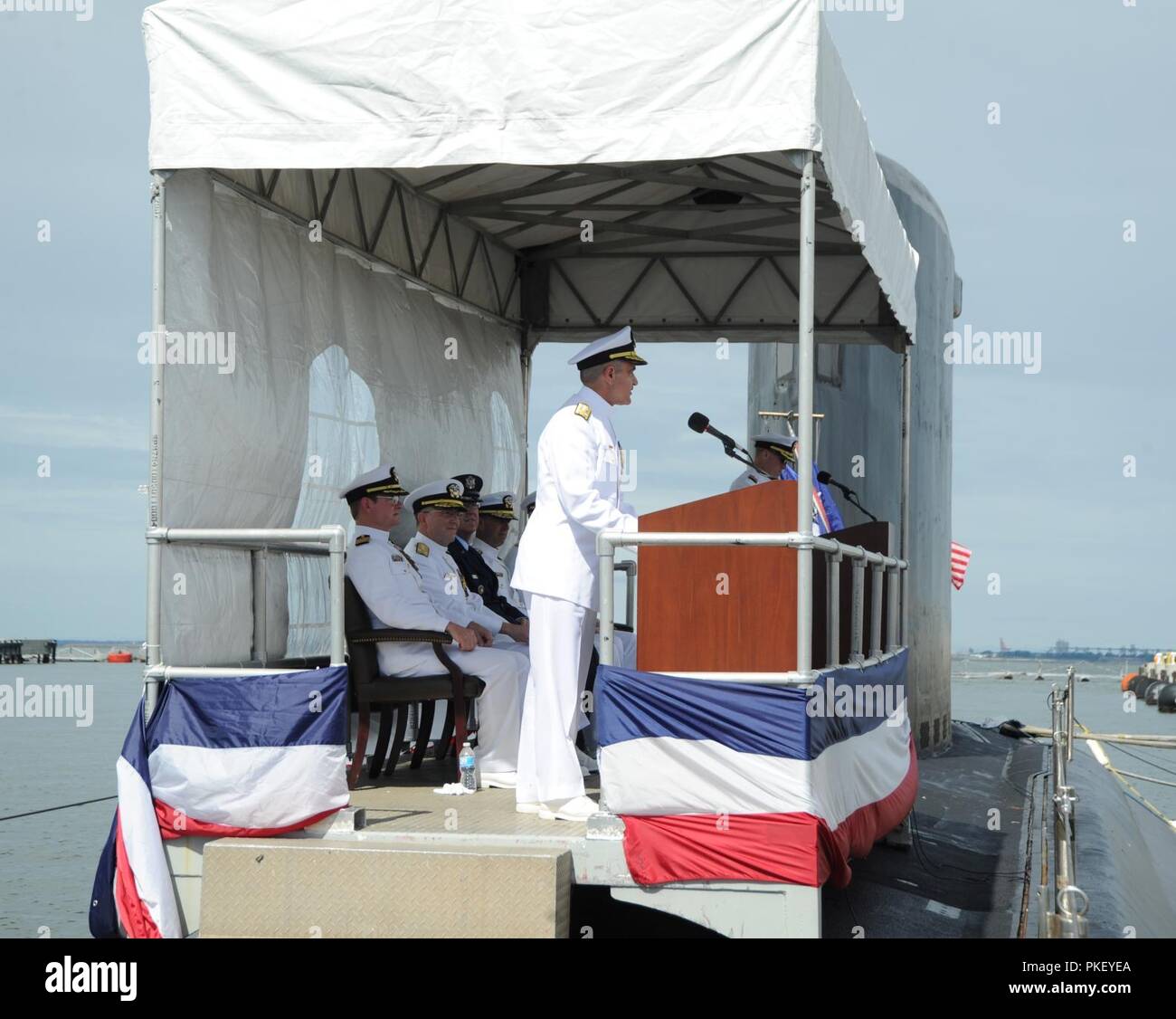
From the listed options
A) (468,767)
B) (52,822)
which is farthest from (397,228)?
(52,822)

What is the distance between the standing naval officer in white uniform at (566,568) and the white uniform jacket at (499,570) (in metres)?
3.42

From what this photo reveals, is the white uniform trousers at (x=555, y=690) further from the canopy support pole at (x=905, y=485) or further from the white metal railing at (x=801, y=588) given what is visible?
the canopy support pole at (x=905, y=485)

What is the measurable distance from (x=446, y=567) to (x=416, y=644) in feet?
3.65

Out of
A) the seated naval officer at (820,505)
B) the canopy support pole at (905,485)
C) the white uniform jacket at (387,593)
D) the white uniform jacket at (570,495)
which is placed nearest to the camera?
the white uniform jacket at (570,495)

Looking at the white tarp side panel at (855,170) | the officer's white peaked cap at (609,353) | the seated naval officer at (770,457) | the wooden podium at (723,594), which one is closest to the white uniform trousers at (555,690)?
the wooden podium at (723,594)

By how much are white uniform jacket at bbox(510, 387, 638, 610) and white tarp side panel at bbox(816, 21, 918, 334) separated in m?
1.58

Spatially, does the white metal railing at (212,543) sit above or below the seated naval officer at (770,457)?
below

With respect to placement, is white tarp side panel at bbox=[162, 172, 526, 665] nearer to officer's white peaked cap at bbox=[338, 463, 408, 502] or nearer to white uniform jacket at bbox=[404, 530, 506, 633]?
officer's white peaked cap at bbox=[338, 463, 408, 502]

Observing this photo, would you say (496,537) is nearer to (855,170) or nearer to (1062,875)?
(855,170)

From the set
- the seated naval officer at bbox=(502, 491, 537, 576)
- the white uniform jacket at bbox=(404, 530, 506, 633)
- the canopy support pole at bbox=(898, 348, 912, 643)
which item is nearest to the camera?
the white uniform jacket at bbox=(404, 530, 506, 633)

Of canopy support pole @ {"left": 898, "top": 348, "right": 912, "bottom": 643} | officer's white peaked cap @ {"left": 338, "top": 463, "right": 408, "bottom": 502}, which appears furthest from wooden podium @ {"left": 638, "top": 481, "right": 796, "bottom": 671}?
canopy support pole @ {"left": 898, "top": 348, "right": 912, "bottom": 643}

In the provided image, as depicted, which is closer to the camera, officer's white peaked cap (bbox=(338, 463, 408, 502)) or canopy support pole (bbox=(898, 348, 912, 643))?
officer's white peaked cap (bbox=(338, 463, 408, 502))

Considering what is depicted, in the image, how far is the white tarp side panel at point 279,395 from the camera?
24.4 ft

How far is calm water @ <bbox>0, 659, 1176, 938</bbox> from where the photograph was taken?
13.8 metres
